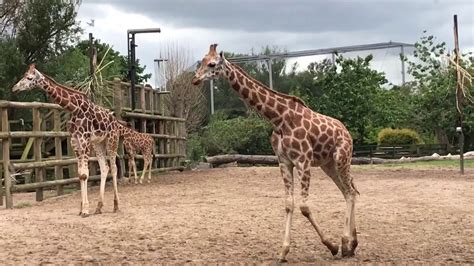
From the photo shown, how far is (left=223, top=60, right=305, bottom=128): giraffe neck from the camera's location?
6.80m

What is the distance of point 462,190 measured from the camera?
43.1 ft

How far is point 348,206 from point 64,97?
5782 mm

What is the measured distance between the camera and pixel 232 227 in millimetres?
8742

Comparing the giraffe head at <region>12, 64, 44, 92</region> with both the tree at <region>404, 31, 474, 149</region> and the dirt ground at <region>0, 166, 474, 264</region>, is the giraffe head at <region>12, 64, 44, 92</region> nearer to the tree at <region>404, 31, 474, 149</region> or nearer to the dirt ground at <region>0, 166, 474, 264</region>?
the dirt ground at <region>0, 166, 474, 264</region>

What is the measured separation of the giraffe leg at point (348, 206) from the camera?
6676 mm

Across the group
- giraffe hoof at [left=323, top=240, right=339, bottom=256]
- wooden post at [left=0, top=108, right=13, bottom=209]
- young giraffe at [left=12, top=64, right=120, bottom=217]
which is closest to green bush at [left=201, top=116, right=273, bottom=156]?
wooden post at [left=0, top=108, right=13, bottom=209]

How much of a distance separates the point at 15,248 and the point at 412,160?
2271cm

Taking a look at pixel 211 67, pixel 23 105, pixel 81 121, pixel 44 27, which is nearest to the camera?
pixel 211 67

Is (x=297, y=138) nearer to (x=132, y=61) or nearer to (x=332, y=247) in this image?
(x=332, y=247)

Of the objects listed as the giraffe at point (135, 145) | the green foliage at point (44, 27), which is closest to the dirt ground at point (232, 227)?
the giraffe at point (135, 145)

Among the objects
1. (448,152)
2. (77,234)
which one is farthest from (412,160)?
(77,234)

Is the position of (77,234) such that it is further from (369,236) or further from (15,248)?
(369,236)

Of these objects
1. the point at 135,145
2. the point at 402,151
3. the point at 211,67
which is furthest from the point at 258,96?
the point at 402,151

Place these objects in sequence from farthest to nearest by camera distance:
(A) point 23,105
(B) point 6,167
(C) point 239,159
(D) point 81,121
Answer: (C) point 239,159 → (A) point 23,105 → (B) point 6,167 → (D) point 81,121
